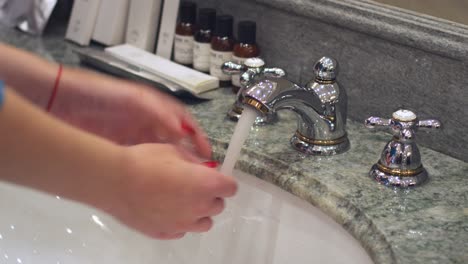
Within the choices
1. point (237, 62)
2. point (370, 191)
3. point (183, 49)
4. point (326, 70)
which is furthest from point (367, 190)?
point (183, 49)

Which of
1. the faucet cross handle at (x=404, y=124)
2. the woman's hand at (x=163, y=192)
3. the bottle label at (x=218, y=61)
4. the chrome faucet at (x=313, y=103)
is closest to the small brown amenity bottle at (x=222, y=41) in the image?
the bottle label at (x=218, y=61)

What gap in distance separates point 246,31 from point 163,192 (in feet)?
1.28

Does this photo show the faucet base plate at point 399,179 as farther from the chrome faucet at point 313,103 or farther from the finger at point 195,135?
the finger at point 195,135

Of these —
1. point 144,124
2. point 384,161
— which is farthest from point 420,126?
point 144,124

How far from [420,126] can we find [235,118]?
0.72ft

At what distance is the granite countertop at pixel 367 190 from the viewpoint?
24.7 inches

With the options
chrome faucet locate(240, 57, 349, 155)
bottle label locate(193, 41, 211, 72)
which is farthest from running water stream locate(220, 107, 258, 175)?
bottle label locate(193, 41, 211, 72)

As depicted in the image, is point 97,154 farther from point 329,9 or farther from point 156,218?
point 329,9

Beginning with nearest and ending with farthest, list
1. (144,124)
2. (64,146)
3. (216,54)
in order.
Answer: (64,146), (144,124), (216,54)

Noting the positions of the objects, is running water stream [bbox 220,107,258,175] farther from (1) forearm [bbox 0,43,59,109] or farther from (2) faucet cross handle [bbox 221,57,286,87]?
(1) forearm [bbox 0,43,59,109]

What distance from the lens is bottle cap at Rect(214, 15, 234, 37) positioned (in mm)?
880

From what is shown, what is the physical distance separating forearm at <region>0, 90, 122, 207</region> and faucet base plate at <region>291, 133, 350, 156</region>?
32 cm

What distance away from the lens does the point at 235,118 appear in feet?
2.75

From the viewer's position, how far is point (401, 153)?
71cm
